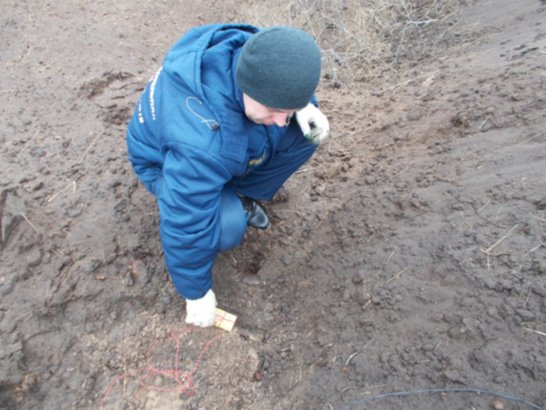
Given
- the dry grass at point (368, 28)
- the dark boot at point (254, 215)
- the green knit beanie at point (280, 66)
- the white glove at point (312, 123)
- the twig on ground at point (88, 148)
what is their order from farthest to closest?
the dry grass at point (368, 28) < the twig on ground at point (88, 148) < the dark boot at point (254, 215) < the white glove at point (312, 123) < the green knit beanie at point (280, 66)

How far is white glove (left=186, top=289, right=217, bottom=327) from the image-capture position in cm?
197

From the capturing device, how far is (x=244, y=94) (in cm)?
152

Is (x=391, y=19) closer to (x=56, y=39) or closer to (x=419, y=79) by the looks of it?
(x=419, y=79)

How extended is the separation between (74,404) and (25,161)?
1482 millimetres

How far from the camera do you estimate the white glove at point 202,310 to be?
1.97 meters

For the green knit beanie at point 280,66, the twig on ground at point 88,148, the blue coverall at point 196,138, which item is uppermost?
the green knit beanie at point 280,66

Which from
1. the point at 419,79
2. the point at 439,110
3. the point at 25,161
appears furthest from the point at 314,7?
the point at 25,161

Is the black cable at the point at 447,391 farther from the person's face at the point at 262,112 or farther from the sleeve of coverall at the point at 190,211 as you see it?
the person's face at the point at 262,112

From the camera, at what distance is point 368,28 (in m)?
4.04

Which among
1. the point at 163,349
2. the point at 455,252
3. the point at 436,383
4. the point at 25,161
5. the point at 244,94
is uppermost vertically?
the point at 244,94

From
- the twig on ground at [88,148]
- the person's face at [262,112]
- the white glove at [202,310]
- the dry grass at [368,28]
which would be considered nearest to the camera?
the person's face at [262,112]

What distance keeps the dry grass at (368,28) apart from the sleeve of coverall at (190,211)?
234cm

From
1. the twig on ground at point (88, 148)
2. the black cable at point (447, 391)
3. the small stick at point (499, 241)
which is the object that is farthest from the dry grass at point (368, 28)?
the black cable at point (447, 391)

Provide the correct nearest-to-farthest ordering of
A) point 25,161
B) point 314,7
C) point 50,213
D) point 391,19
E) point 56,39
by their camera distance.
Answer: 1. point 50,213
2. point 25,161
3. point 56,39
4. point 391,19
5. point 314,7
